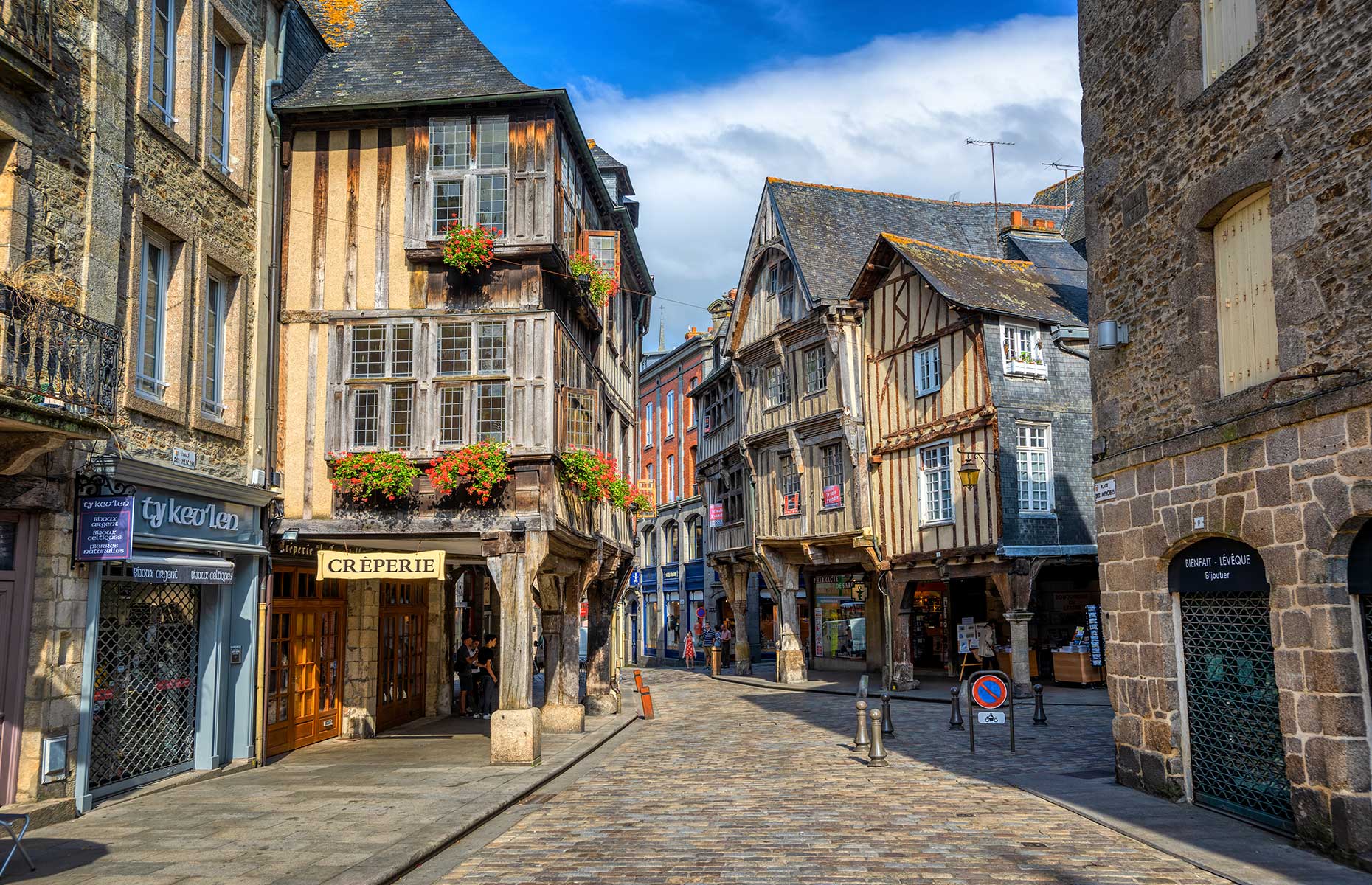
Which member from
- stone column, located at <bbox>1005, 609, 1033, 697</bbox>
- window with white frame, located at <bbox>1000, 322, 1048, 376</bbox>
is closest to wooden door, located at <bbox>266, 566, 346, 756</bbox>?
stone column, located at <bbox>1005, 609, 1033, 697</bbox>

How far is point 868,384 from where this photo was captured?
26094mm

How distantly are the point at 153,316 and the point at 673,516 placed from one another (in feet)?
116

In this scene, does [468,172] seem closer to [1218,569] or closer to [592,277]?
[592,277]

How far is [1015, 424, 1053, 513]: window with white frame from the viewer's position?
Answer: 22719 mm

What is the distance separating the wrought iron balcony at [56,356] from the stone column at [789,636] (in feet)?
69.0

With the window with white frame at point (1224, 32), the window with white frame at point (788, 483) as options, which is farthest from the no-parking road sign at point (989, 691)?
the window with white frame at point (788, 483)

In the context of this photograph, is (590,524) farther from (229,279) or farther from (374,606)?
(229,279)

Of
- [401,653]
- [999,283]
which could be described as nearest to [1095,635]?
[999,283]

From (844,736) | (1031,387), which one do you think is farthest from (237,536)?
(1031,387)

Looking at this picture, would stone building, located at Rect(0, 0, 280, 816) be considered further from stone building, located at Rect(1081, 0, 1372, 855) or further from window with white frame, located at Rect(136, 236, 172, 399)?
stone building, located at Rect(1081, 0, 1372, 855)

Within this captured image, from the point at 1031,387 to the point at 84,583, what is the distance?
18.6 metres

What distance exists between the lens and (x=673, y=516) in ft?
150

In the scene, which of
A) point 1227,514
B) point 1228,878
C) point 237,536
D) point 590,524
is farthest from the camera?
point 590,524

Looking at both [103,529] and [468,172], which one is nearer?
[103,529]
